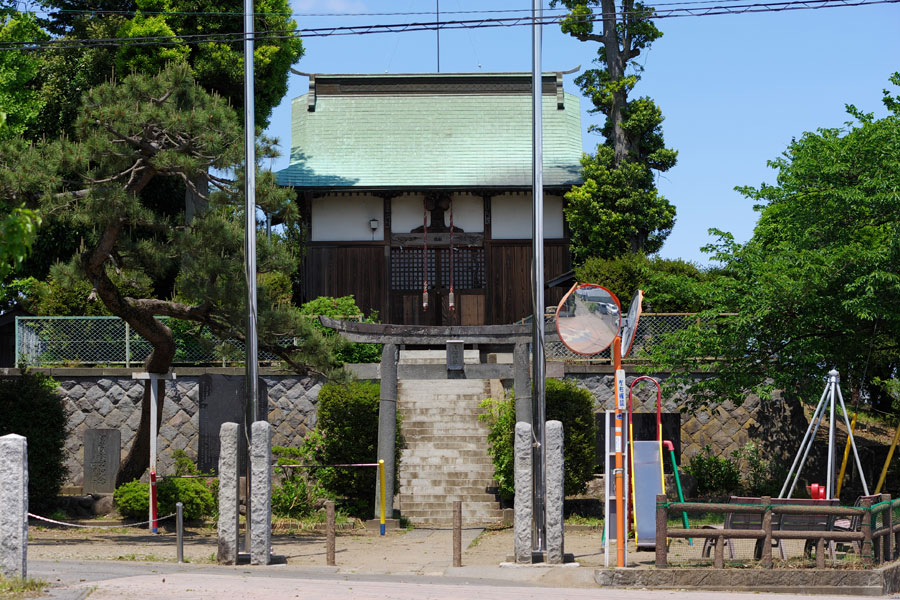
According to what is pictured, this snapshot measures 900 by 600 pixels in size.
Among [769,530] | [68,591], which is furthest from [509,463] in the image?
[68,591]

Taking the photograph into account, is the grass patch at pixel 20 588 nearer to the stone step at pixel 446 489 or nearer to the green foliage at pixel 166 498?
the green foliage at pixel 166 498

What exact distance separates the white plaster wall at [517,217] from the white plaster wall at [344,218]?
3.38 metres

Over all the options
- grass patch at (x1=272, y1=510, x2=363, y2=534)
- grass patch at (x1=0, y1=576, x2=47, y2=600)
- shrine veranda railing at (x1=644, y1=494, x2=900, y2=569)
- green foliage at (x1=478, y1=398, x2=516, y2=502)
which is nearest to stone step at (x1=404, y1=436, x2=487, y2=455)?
green foliage at (x1=478, y1=398, x2=516, y2=502)

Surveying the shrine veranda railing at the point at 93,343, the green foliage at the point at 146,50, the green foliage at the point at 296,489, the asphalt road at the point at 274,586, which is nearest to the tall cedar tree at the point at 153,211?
the green foliage at the point at 296,489

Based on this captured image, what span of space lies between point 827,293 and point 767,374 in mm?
1854

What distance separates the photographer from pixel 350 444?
1936cm

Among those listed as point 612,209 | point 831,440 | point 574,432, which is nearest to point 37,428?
point 574,432

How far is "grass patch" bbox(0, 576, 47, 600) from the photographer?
33.0 ft

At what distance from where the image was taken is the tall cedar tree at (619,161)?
27.5 meters

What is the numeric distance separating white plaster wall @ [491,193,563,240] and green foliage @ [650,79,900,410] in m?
9.38

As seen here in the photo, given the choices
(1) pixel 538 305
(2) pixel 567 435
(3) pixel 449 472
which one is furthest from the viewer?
(3) pixel 449 472

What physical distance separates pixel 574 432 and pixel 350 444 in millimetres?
4409

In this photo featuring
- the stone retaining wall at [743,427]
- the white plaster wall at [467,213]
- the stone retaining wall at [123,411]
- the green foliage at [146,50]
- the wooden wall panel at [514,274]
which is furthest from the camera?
the white plaster wall at [467,213]

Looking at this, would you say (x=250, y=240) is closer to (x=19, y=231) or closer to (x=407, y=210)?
(x=19, y=231)
